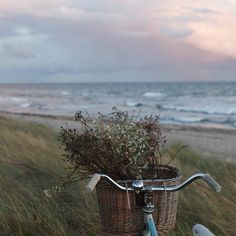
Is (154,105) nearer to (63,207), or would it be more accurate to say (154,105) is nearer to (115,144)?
(63,207)

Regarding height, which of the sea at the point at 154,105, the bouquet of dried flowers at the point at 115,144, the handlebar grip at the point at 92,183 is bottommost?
the sea at the point at 154,105

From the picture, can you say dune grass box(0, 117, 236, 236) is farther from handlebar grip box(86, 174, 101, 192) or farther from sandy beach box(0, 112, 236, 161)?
sandy beach box(0, 112, 236, 161)

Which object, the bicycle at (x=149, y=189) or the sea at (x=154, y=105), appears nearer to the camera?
the bicycle at (x=149, y=189)

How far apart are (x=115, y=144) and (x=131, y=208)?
0.29 metres

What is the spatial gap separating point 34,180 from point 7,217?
1223 mm

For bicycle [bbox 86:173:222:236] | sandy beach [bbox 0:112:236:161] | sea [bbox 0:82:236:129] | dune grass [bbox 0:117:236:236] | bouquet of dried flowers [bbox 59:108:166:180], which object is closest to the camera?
bicycle [bbox 86:173:222:236]

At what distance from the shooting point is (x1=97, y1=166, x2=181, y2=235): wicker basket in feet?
7.19

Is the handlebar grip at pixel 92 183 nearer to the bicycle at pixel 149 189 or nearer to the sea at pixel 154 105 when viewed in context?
the bicycle at pixel 149 189

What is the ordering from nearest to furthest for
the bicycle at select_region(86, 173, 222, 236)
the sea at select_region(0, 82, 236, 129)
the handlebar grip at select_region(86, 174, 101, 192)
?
the handlebar grip at select_region(86, 174, 101, 192)
the bicycle at select_region(86, 173, 222, 236)
the sea at select_region(0, 82, 236, 129)

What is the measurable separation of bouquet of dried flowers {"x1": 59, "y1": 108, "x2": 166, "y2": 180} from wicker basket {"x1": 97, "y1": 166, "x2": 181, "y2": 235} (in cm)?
9

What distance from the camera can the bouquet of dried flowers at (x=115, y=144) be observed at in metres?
2.20

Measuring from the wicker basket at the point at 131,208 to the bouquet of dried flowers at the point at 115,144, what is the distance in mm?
92

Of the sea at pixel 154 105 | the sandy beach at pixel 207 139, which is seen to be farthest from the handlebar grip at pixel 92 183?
the sandy beach at pixel 207 139

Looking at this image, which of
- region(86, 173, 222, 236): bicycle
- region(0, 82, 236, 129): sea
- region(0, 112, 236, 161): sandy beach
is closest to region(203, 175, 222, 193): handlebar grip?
region(86, 173, 222, 236): bicycle
